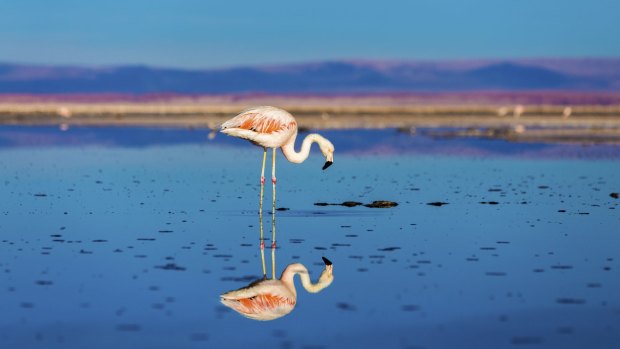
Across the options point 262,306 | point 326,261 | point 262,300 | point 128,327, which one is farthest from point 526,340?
point 326,261

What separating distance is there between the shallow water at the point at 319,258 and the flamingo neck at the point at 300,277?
105 millimetres

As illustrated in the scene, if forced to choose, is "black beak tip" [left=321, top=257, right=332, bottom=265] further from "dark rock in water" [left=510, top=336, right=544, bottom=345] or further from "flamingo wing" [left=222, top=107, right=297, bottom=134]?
"flamingo wing" [left=222, top=107, right=297, bottom=134]

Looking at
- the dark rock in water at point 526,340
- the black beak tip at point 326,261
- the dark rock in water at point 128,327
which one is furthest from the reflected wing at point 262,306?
the dark rock in water at point 526,340

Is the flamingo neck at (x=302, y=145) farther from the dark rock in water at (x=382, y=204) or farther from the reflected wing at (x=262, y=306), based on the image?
the reflected wing at (x=262, y=306)

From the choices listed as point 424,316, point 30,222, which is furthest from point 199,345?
point 30,222

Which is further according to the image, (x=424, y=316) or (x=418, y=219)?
(x=418, y=219)

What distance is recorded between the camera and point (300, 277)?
42.4 feet

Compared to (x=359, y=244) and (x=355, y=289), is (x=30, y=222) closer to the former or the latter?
(x=359, y=244)

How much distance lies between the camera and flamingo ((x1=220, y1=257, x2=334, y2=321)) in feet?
36.2

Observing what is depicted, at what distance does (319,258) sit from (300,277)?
1392 millimetres

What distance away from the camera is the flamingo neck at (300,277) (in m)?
12.2

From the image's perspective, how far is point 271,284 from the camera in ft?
40.7

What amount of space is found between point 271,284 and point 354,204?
8566 mm

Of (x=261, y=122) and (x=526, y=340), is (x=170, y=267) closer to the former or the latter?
(x=526, y=340)
